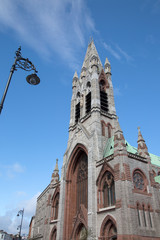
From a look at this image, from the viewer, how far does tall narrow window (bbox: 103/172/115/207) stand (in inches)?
973

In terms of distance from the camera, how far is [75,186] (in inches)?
1335

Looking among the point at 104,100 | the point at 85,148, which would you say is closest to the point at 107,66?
the point at 104,100

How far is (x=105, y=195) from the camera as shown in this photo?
84.5ft

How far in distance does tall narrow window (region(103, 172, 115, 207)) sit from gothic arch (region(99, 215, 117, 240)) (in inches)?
74.3

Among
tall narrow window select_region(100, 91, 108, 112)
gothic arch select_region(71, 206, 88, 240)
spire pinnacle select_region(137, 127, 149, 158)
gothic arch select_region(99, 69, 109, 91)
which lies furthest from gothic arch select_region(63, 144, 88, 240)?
gothic arch select_region(99, 69, 109, 91)

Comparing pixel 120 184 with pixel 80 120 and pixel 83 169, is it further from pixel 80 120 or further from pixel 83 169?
pixel 80 120

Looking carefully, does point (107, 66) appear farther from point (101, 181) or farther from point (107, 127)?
point (101, 181)

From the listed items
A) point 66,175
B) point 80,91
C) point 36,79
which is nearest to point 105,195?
point 66,175

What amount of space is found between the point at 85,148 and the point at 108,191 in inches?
359

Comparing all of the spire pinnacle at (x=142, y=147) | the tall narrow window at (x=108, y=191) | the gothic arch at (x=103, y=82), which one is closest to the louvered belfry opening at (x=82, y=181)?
the tall narrow window at (x=108, y=191)

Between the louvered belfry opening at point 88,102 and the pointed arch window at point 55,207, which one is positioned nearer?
the pointed arch window at point 55,207

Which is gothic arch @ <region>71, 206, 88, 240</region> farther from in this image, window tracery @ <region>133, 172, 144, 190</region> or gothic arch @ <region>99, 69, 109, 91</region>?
gothic arch @ <region>99, 69, 109, 91</region>

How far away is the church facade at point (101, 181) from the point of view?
22325mm

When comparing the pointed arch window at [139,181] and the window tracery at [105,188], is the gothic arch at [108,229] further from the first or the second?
the pointed arch window at [139,181]
